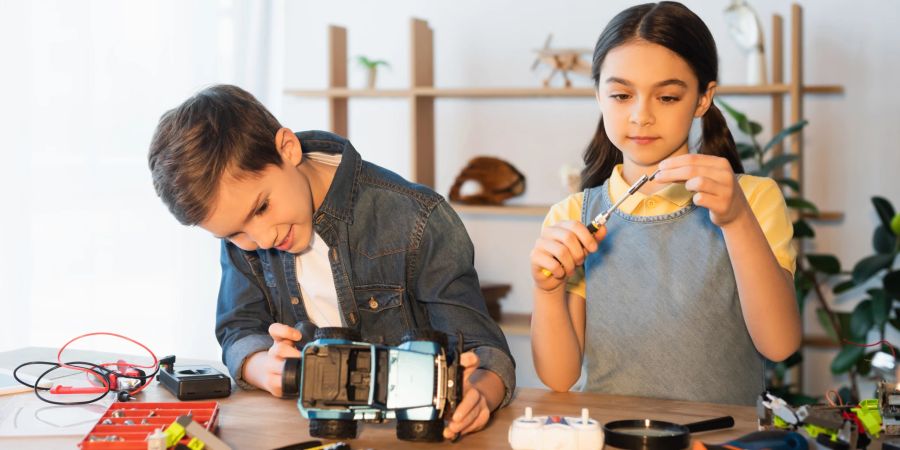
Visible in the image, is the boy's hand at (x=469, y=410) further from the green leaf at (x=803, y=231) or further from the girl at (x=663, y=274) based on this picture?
the green leaf at (x=803, y=231)

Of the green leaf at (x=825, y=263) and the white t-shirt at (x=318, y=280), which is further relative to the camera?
the green leaf at (x=825, y=263)

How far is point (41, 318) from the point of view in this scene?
280 cm

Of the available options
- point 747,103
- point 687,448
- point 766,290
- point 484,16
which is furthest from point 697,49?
point 484,16

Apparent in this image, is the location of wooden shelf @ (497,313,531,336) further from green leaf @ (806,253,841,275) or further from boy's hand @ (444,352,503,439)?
boy's hand @ (444,352,503,439)

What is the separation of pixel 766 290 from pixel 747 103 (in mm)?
2269

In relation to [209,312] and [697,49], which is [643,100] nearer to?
[697,49]

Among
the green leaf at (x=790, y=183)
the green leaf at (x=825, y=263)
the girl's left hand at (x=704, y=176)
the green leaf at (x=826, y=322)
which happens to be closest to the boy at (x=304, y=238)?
the girl's left hand at (x=704, y=176)

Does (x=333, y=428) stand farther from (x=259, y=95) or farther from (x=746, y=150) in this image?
(x=259, y=95)

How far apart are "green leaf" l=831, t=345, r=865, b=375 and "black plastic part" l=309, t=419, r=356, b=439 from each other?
7.72 feet

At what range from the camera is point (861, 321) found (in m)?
3.08

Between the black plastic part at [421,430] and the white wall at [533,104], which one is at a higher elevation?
the white wall at [533,104]

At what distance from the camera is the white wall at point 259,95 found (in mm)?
2785

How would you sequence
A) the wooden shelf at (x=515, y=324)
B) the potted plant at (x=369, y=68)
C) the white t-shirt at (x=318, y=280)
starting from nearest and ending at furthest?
the white t-shirt at (x=318, y=280) < the wooden shelf at (x=515, y=324) < the potted plant at (x=369, y=68)

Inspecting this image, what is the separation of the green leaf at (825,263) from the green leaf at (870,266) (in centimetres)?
11
